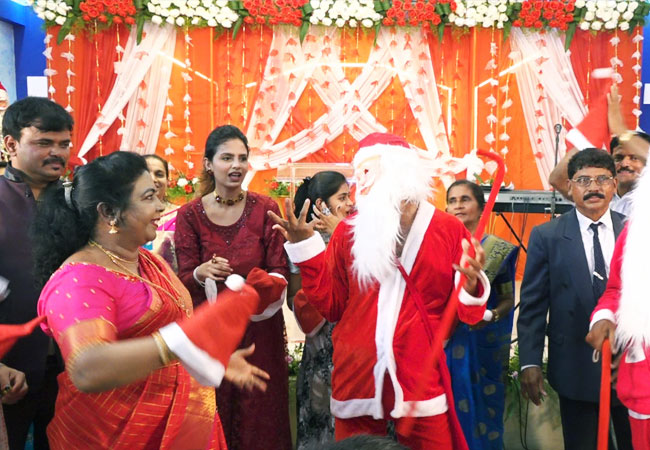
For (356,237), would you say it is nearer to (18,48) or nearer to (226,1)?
(226,1)

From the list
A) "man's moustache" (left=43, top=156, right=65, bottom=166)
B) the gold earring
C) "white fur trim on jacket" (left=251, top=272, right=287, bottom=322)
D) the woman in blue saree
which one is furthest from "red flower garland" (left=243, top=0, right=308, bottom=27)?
the gold earring

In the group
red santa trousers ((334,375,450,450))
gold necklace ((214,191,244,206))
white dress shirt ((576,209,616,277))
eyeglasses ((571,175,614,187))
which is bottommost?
red santa trousers ((334,375,450,450))

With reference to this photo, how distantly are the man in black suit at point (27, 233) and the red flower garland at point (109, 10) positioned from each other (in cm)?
605

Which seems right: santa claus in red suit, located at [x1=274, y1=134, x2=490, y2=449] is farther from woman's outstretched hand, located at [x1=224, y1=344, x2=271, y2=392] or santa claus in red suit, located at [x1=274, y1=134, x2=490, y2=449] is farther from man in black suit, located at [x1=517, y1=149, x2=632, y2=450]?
woman's outstretched hand, located at [x1=224, y1=344, x2=271, y2=392]

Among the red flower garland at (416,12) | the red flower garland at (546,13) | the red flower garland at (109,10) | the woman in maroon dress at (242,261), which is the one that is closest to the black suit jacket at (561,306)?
the woman in maroon dress at (242,261)

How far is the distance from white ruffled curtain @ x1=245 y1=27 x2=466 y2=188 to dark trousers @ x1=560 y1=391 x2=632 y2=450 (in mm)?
5795

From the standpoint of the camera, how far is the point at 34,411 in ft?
8.07

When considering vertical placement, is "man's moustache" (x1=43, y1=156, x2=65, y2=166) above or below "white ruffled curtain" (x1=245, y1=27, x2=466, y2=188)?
below

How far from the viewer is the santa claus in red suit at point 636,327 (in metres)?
1.96

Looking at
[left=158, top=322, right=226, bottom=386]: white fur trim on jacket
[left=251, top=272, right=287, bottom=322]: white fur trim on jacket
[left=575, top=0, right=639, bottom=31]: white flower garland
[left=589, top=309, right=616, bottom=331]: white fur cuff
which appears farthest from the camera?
[left=575, top=0, right=639, bottom=31]: white flower garland

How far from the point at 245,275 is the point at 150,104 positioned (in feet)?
19.6

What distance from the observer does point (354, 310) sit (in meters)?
2.41

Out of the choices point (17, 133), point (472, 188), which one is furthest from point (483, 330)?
point (17, 133)

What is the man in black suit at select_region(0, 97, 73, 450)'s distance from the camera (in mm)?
2344
